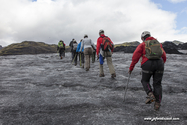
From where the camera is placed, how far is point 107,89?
5.32 meters

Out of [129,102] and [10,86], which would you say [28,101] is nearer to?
[10,86]

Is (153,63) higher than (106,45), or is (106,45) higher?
(106,45)

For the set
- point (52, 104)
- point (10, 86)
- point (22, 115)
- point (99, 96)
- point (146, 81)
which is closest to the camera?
point (22, 115)

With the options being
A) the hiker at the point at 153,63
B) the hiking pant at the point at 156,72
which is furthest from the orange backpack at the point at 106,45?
the hiking pant at the point at 156,72

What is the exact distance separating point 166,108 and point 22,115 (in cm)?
374

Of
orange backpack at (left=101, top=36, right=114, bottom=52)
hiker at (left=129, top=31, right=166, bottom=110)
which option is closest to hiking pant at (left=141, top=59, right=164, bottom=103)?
hiker at (left=129, top=31, right=166, bottom=110)

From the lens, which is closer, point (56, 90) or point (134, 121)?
point (134, 121)

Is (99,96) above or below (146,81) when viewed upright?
below

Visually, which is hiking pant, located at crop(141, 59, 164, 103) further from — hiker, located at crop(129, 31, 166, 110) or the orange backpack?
the orange backpack

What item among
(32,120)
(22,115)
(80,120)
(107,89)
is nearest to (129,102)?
(107,89)

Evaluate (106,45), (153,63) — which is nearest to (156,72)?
(153,63)

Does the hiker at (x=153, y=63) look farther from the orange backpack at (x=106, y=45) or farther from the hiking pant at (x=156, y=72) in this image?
the orange backpack at (x=106, y=45)

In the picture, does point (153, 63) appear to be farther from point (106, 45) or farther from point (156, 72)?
point (106, 45)

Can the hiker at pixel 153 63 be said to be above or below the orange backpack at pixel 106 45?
below
